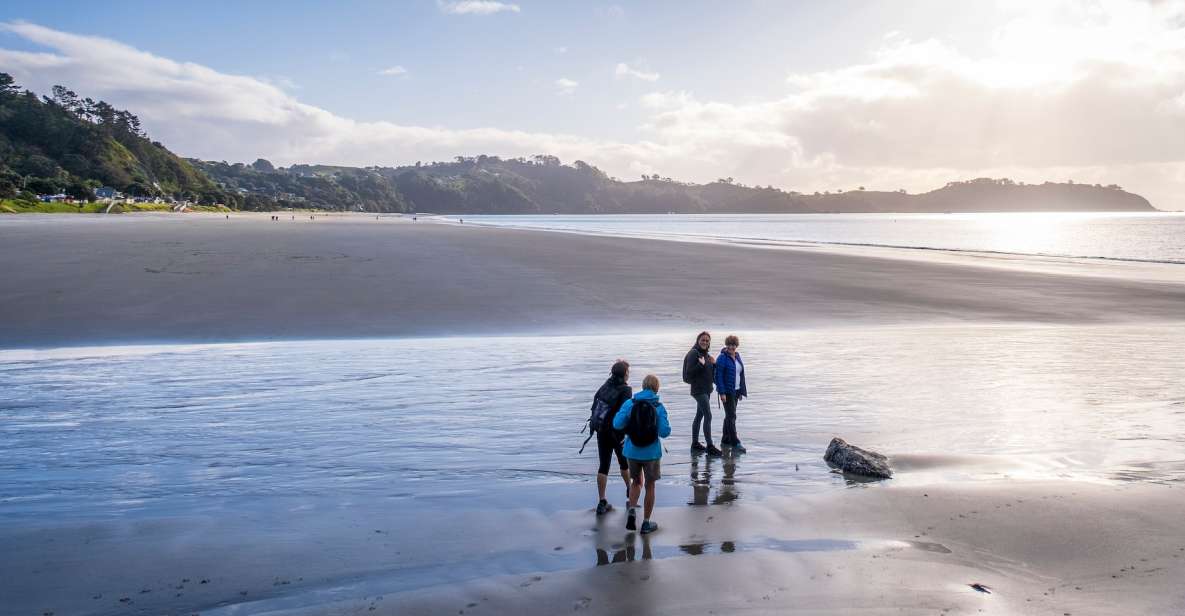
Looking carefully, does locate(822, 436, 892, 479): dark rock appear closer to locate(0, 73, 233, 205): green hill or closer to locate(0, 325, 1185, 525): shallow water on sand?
locate(0, 325, 1185, 525): shallow water on sand

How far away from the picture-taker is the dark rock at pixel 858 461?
9266 mm

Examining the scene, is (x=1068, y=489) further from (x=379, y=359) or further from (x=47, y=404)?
(x=47, y=404)

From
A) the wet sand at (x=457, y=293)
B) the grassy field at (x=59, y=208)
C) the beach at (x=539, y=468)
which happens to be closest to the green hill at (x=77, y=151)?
the grassy field at (x=59, y=208)

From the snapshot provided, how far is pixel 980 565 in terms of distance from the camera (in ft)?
22.0

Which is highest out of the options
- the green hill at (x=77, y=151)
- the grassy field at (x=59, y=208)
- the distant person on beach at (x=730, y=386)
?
the green hill at (x=77, y=151)

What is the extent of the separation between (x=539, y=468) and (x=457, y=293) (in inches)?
757

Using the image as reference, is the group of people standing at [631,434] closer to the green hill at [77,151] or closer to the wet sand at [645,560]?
the wet sand at [645,560]

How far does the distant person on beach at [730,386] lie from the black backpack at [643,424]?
291 centimetres

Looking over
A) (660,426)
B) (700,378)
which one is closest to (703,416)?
(700,378)

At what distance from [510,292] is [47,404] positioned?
17.4m

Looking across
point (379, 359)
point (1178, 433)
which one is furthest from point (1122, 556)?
point (379, 359)

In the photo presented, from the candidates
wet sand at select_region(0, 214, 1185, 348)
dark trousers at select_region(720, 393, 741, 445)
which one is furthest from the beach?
dark trousers at select_region(720, 393, 741, 445)

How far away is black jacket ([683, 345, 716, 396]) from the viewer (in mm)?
10641

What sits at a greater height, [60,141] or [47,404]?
[60,141]
